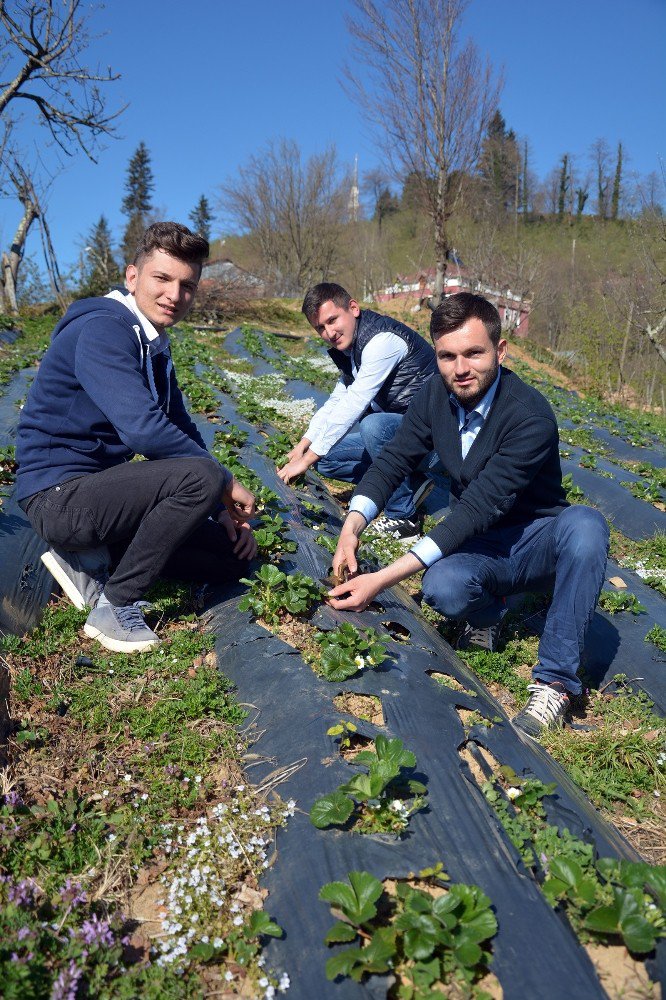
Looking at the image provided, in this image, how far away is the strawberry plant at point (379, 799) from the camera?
1.91 metres

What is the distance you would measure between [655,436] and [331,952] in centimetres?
1040

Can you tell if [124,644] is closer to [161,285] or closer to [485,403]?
[161,285]

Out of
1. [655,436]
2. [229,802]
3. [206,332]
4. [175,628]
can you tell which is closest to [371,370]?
[175,628]

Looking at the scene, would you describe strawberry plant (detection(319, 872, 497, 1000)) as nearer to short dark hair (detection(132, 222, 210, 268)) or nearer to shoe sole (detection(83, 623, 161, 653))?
shoe sole (detection(83, 623, 161, 653))

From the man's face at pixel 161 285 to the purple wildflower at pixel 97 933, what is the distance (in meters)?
2.17

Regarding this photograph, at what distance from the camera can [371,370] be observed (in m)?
4.89

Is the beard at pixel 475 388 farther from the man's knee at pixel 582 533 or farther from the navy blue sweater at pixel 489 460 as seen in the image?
the man's knee at pixel 582 533

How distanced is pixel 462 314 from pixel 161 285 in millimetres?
1316

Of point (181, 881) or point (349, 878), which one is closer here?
point (349, 878)

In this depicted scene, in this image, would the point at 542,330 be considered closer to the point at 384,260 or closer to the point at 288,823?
the point at 384,260

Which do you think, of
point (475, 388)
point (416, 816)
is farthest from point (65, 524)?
point (475, 388)

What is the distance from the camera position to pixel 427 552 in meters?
3.03

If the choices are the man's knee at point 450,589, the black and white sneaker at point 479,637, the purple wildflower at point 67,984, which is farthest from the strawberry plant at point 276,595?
the purple wildflower at point 67,984

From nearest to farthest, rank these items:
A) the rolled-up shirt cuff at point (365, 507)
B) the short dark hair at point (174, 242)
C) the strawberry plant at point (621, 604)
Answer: the short dark hair at point (174, 242) → the rolled-up shirt cuff at point (365, 507) → the strawberry plant at point (621, 604)
